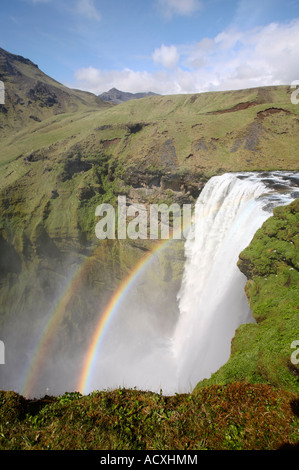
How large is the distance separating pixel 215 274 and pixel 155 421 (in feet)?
44.9

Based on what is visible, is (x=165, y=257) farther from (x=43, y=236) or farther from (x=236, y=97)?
(x=236, y=97)

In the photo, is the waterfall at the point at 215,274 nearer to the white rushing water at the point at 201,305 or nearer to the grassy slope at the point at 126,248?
the white rushing water at the point at 201,305

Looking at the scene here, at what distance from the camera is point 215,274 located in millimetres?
16906

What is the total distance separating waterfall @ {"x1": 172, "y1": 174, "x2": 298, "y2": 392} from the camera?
1373 centimetres

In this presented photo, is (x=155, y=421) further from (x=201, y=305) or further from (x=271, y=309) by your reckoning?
(x=201, y=305)

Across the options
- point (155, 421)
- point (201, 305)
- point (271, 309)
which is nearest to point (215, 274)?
point (201, 305)

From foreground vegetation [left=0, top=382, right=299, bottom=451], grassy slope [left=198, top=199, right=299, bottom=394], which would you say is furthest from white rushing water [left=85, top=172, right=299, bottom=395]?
foreground vegetation [left=0, top=382, right=299, bottom=451]

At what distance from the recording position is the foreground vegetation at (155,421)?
3.52 metres

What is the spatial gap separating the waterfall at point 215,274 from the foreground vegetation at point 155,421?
7974mm

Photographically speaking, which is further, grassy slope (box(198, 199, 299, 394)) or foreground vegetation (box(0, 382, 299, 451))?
grassy slope (box(198, 199, 299, 394))

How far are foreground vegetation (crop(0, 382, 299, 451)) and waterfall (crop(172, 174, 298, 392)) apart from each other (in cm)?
797

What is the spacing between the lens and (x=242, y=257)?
11.6 m

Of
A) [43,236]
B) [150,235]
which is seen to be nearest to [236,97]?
[150,235]

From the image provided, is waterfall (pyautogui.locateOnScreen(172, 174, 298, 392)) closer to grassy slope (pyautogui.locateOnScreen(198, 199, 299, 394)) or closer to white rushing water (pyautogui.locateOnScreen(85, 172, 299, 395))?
white rushing water (pyautogui.locateOnScreen(85, 172, 299, 395))
